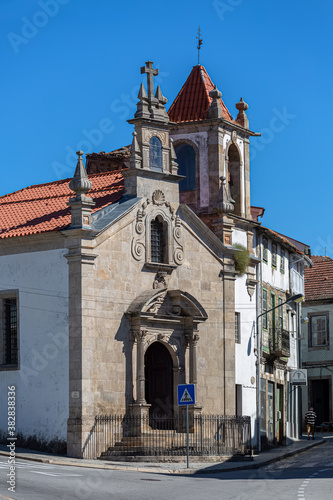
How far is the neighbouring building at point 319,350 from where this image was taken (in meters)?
65.4

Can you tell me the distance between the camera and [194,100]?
47.1 metres

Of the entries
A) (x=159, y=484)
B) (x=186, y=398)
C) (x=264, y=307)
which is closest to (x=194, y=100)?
(x=264, y=307)

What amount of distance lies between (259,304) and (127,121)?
451 inches

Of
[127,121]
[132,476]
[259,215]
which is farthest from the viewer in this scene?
[259,215]

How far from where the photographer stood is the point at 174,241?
41.8 meters

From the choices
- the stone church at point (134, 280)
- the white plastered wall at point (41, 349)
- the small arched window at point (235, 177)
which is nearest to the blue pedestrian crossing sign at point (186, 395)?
the stone church at point (134, 280)

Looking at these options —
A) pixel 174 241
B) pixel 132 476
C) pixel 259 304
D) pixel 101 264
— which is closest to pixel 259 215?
pixel 259 304

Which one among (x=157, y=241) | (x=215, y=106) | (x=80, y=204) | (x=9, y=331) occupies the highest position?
(x=215, y=106)

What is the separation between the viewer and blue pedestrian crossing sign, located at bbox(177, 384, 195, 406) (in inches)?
1364

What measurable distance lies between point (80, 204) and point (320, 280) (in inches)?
1267

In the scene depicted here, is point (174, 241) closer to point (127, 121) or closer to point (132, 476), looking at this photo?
point (127, 121)

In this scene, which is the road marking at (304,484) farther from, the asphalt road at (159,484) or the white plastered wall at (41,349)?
the white plastered wall at (41,349)

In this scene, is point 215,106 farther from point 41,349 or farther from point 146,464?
point 146,464

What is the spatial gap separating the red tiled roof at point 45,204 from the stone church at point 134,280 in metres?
0.09
